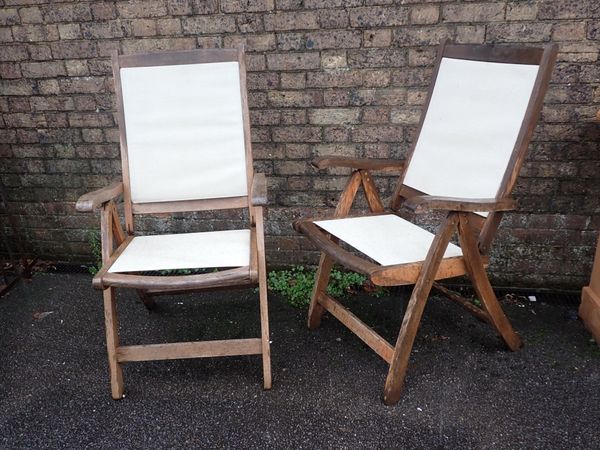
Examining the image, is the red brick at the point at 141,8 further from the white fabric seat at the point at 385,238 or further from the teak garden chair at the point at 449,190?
the white fabric seat at the point at 385,238

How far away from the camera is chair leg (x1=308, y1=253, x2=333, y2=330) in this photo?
240 cm

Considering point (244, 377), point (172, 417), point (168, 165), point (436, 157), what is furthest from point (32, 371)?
point (436, 157)

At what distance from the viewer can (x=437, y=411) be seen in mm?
1973

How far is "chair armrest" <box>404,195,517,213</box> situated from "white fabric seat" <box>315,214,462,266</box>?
0.26 meters

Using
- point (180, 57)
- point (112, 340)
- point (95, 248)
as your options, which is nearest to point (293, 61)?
point (180, 57)

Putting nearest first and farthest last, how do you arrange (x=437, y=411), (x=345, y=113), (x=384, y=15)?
(x=437, y=411)
(x=384, y=15)
(x=345, y=113)

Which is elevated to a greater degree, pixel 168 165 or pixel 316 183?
pixel 168 165

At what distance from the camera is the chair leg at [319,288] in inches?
94.3

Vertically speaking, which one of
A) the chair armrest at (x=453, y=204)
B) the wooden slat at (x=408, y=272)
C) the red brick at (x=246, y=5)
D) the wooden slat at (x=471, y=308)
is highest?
the red brick at (x=246, y=5)

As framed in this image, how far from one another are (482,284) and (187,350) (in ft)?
4.12

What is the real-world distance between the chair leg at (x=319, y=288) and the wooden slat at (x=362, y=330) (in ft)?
0.11

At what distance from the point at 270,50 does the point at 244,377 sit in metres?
1.66

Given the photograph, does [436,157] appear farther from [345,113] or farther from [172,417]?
[172,417]

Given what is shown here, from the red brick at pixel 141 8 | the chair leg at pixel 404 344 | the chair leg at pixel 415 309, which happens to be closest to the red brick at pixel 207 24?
the red brick at pixel 141 8
